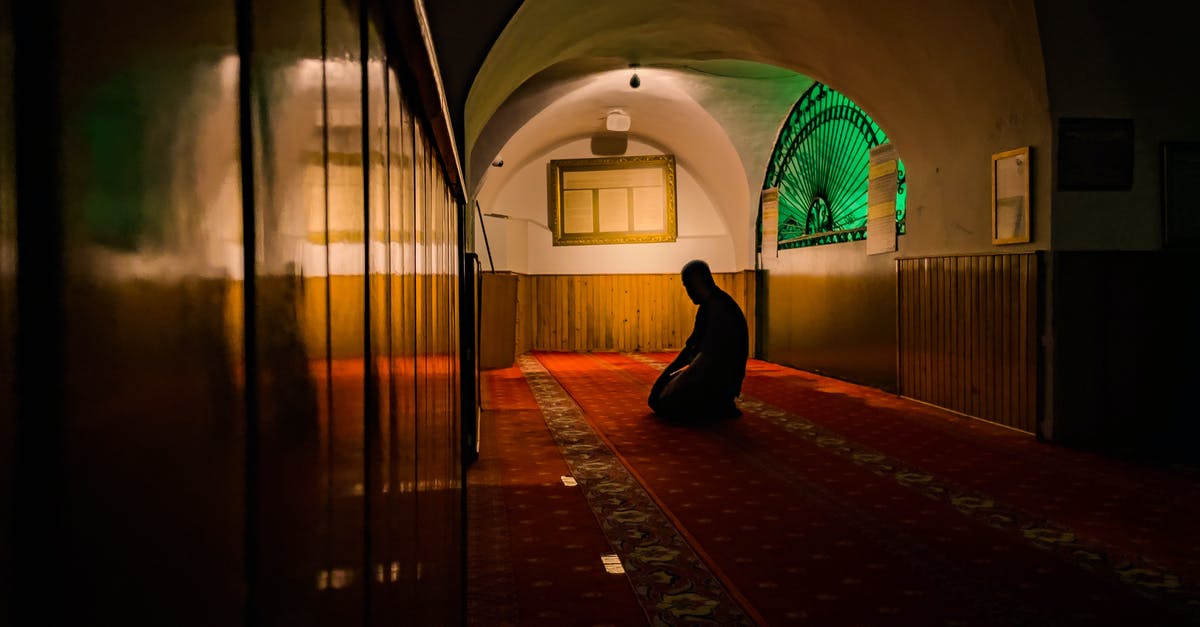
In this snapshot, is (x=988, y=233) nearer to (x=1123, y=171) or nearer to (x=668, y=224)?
(x=1123, y=171)

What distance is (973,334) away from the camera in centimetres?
609

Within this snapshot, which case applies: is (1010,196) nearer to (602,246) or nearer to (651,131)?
(651,131)

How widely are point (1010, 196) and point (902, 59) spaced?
1.43 metres

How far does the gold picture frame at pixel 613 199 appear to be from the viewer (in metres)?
13.5

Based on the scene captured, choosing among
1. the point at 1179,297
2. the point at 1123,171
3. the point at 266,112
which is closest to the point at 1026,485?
the point at 1179,297

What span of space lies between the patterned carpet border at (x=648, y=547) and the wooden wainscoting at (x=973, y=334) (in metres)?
2.82

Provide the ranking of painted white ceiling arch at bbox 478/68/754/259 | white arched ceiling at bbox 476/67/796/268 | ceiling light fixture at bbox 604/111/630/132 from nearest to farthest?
white arched ceiling at bbox 476/67/796/268, painted white ceiling arch at bbox 478/68/754/259, ceiling light fixture at bbox 604/111/630/132

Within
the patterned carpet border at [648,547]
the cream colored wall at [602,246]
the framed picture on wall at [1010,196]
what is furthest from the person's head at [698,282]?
the cream colored wall at [602,246]

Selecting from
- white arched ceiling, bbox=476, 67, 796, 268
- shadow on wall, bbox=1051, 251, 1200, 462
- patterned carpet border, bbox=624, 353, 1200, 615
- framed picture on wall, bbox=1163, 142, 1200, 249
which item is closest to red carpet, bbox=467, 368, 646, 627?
patterned carpet border, bbox=624, 353, 1200, 615

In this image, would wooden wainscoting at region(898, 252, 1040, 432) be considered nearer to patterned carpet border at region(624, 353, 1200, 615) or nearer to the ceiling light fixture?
patterned carpet border at region(624, 353, 1200, 615)

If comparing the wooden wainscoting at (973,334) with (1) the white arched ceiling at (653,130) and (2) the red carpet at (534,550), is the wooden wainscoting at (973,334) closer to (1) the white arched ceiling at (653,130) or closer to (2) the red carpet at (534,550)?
(2) the red carpet at (534,550)

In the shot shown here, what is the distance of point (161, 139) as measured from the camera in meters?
0.30

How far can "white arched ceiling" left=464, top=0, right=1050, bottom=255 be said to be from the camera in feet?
17.5

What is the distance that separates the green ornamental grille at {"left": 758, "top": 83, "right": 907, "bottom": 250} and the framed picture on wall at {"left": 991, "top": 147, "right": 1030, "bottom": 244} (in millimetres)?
1694
